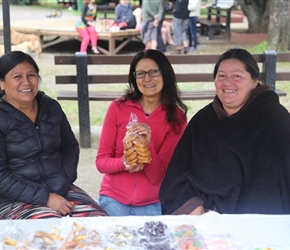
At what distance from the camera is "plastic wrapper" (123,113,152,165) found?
268 centimetres

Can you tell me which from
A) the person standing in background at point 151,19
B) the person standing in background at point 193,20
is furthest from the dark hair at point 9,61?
the person standing in background at point 193,20

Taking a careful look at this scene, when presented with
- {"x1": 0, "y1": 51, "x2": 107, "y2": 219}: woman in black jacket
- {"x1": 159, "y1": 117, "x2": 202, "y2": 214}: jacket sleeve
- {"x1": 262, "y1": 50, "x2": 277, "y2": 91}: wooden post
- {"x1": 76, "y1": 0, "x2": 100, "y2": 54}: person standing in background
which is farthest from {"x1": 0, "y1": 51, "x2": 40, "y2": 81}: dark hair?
{"x1": 76, "y1": 0, "x2": 100, "y2": 54}: person standing in background

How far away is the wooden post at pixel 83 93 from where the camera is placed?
5.68m

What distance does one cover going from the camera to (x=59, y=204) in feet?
9.05

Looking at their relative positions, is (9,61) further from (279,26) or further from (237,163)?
(279,26)

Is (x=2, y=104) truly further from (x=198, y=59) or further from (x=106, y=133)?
(x=198, y=59)

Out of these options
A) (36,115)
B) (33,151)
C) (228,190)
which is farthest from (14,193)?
(228,190)

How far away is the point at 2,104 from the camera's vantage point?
2.76 meters

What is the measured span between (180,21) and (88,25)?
2349 millimetres

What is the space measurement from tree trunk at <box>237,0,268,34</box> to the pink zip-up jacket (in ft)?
44.5

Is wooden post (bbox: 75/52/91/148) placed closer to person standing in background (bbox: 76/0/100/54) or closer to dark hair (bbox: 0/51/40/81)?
dark hair (bbox: 0/51/40/81)

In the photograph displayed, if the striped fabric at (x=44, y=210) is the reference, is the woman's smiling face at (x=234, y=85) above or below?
above

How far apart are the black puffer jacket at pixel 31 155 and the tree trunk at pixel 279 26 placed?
10.5 m

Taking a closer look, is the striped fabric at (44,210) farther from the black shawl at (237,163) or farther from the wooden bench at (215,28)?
the wooden bench at (215,28)
